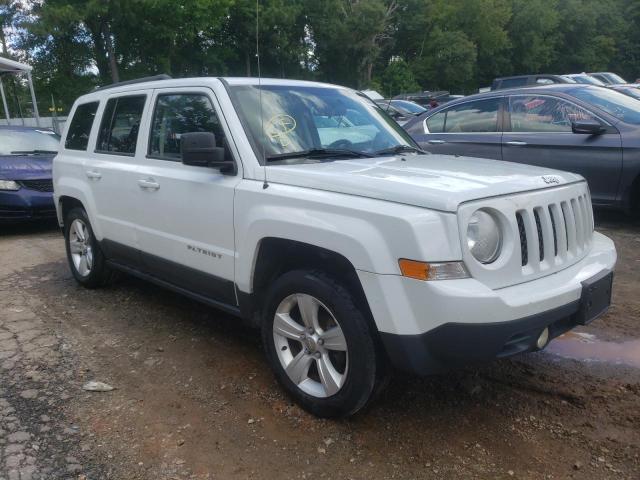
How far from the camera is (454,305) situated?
2.36 m

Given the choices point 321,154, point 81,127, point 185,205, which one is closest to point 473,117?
point 321,154

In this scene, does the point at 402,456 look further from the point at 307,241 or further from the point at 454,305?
the point at 307,241

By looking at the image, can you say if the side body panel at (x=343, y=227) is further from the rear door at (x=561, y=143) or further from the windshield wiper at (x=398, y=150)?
the rear door at (x=561, y=143)

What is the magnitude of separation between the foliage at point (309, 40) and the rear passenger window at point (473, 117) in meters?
11.9

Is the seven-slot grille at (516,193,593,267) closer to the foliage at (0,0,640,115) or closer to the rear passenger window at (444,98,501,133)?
the rear passenger window at (444,98,501,133)

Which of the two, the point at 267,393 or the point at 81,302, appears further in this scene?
the point at 81,302

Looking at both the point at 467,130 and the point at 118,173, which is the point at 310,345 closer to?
the point at 118,173

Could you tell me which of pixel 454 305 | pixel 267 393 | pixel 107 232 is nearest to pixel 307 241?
pixel 454 305

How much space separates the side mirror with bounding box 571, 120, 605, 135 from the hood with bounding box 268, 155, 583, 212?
125 inches

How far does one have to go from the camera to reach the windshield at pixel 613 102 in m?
6.30

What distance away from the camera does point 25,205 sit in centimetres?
766

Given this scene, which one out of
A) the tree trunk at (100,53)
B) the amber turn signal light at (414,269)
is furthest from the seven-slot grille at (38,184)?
the tree trunk at (100,53)

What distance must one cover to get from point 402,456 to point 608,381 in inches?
56.8

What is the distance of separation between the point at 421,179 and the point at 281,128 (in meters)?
1.10
